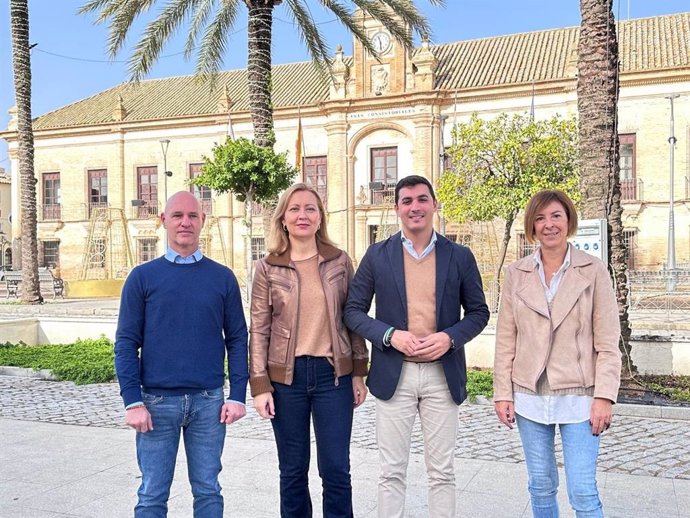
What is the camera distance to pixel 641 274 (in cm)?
2488

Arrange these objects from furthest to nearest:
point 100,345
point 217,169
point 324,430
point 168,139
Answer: point 168,139, point 217,169, point 100,345, point 324,430


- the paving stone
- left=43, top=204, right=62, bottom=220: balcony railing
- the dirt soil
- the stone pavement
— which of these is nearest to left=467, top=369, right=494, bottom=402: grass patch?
the paving stone

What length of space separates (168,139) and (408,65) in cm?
1250

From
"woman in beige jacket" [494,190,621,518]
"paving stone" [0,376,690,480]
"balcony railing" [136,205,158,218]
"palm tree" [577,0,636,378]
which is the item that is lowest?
"paving stone" [0,376,690,480]

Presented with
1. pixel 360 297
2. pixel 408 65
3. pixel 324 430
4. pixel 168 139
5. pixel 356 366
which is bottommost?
pixel 324 430

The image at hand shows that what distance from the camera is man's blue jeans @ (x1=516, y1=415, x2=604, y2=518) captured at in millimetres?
3084

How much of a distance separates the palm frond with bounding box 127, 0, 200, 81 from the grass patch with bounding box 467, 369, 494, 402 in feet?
31.7

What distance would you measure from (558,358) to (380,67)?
3017cm

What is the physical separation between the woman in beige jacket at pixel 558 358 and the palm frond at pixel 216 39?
13004 millimetres

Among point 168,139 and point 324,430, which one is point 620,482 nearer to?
point 324,430

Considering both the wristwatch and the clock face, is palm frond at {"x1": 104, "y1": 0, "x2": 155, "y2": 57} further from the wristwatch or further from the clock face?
the clock face

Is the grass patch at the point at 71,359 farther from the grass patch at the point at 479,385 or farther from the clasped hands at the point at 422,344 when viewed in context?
the clasped hands at the point at 422,344

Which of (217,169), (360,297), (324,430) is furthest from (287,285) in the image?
(217,169)

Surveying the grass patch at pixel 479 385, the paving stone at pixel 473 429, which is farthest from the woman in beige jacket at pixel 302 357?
the grass patch at pixel 479 385
